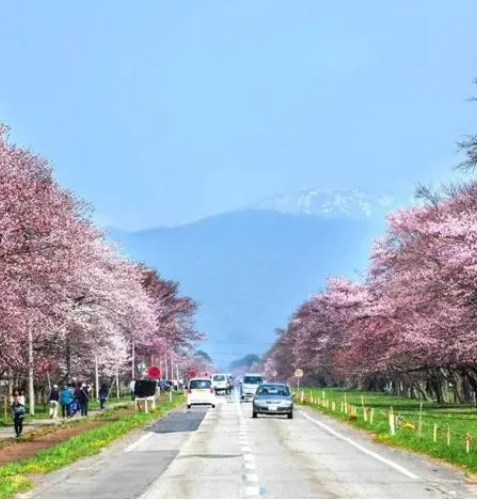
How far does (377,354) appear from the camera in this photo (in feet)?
184

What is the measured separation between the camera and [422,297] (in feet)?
161

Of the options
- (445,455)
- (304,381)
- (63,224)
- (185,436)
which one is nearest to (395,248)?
(63,224)

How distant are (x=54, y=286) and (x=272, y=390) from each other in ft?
36.7

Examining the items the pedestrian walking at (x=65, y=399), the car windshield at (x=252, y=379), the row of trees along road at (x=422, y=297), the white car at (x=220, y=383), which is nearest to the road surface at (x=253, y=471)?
the row of trees along road at (x=422, y=297)

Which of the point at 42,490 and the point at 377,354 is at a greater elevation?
the point at 377,354

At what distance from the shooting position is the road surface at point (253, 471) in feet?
51.9

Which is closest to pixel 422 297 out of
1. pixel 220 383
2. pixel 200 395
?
pixel 200 395

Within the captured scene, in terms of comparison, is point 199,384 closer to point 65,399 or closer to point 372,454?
point 65,399

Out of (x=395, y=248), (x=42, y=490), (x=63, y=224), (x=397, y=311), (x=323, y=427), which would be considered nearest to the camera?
(x=42, y=490)

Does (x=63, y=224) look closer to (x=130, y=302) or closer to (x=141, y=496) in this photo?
(x=130, y=302)

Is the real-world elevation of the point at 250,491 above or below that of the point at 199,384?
below

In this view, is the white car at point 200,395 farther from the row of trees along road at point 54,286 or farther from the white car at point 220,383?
the white car at point 220,383

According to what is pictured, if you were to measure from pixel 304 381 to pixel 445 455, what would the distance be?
5343 inches

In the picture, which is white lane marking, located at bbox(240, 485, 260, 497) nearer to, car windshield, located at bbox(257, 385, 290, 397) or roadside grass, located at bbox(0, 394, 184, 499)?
roadside grass, located at bbox(0, 394, 184, 499)
